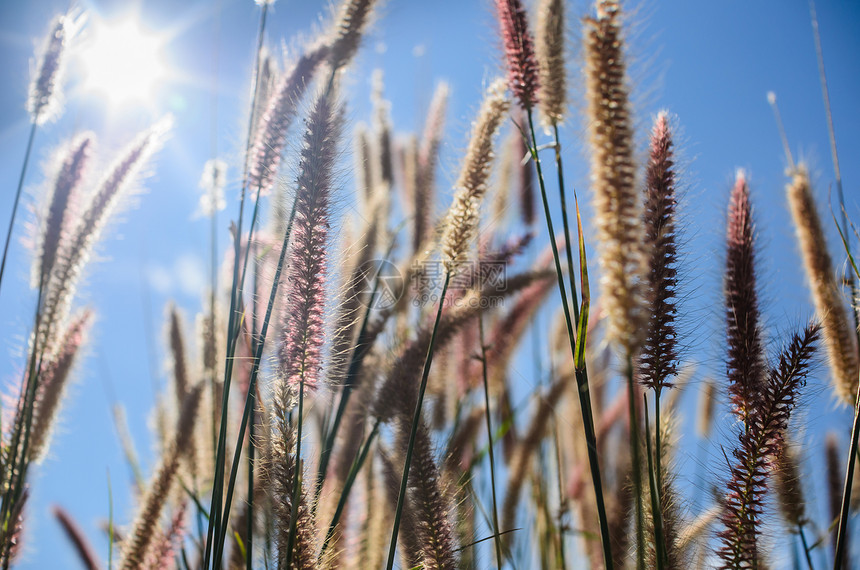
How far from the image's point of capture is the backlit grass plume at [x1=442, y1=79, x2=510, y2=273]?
1.55m

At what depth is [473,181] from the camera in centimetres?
167

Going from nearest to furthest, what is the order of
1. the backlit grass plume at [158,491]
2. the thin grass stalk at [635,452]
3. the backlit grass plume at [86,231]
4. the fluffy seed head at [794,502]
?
the thin grass stalk at [635,452] → the fluffy seed head at [794,502] → the backlit grass plume at [158,491] → the backlit grass plume at [86,231]

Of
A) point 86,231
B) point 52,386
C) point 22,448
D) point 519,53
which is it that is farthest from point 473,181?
point 52,386

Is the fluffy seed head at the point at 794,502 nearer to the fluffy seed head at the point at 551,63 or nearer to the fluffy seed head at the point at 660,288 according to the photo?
the fluffy seed head at the point at 660,288

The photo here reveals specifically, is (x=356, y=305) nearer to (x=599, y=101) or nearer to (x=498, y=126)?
(x=498, y=126)

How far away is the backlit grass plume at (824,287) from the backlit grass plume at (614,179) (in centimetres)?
95

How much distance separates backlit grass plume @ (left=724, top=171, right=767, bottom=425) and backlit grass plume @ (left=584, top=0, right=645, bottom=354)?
41 cm

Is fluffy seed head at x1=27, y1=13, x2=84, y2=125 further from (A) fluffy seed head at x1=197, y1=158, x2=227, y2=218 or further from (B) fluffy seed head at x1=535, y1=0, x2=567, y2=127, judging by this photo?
(B) fluffy seed head at x1=535, y1=0, x2=567, y2=127

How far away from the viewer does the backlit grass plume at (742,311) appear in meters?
1.17

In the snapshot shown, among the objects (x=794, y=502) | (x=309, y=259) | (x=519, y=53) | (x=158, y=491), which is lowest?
(x=794, y=502)

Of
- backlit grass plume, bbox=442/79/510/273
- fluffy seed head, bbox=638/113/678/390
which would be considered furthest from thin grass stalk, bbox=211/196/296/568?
fluffy seed head, bbox=638/113/678/390

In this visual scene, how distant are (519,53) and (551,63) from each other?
13 centimetres

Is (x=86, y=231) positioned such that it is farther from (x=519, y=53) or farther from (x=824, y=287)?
(x=824, y=287)

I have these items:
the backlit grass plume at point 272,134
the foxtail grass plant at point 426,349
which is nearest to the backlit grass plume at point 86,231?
the foxtail grass plant at point 426,349
